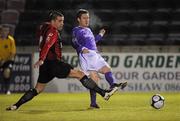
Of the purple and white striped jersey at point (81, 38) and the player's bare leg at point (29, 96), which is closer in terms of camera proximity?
the player's bare leg at point (29, 96)

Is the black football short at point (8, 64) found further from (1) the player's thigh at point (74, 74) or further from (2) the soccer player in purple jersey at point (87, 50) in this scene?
(1) the player's thigh at point (74, 74)

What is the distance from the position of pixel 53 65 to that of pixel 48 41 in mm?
487

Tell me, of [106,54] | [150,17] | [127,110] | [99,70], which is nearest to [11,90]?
[106,54]

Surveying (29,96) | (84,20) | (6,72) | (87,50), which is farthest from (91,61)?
(6,72)

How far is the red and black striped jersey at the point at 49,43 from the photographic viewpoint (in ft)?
33.2

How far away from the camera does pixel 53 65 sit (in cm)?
1030

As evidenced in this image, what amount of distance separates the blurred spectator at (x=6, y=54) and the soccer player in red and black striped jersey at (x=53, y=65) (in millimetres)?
7801

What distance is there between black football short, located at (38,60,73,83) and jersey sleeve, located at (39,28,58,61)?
1.11 ft

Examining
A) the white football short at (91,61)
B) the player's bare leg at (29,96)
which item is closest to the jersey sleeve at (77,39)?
the white football short at (91,61)

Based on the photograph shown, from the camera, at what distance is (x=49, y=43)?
10.1m

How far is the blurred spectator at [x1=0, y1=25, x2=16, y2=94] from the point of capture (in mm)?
18125

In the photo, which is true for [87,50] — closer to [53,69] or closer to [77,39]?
[77,39]

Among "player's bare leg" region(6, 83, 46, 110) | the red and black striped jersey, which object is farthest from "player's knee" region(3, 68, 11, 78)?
the red and black striped jersey

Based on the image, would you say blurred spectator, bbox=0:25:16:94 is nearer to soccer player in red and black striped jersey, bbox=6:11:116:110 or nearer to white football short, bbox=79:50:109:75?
white football short, bbox=79:50:109:75
